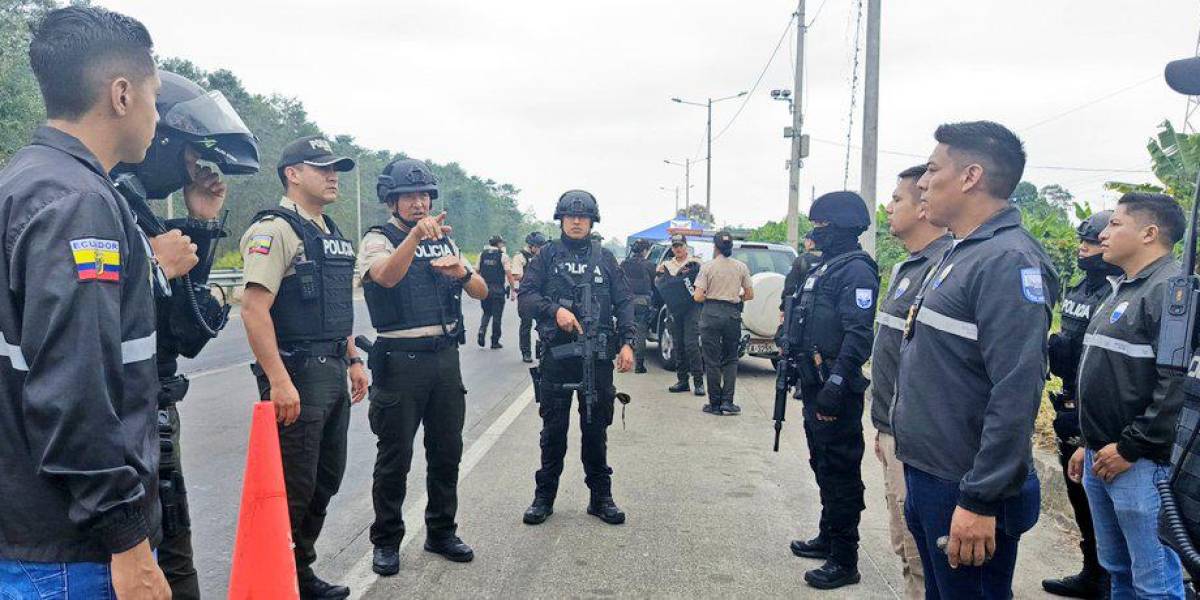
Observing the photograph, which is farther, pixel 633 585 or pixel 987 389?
pixel 633 585

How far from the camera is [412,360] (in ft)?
13.6

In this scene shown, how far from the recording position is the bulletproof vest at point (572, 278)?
16.8 feet

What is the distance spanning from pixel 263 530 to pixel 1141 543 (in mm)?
3280

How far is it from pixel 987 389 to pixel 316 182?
289 cm

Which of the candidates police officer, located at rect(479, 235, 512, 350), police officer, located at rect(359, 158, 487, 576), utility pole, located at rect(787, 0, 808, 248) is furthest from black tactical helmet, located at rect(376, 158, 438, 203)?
utility pole, located at rect(787, 0, 808, 248)

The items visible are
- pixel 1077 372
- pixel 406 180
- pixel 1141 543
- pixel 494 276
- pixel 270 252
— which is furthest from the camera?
pixel 494 276

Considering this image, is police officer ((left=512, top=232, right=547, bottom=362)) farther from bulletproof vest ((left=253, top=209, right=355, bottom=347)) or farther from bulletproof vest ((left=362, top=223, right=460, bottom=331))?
bulletproof vest ((left=253, top=209, right=355, bottom=347))

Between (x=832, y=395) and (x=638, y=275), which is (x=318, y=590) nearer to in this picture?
(x=832, y=395)

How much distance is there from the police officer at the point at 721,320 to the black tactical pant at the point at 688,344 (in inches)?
24.6

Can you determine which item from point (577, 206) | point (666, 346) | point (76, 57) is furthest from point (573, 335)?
point (666, 346)

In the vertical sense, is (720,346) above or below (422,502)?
above

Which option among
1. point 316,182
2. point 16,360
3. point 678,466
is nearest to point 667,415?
point 678,466

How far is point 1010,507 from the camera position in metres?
2.32

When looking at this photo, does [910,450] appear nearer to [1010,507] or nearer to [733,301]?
[1010,507]
